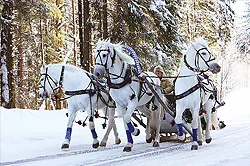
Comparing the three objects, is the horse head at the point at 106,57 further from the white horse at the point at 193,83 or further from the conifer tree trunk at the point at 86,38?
the conifer tree trunk at the point at 86,38

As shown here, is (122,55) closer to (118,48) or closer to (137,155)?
(118,48)

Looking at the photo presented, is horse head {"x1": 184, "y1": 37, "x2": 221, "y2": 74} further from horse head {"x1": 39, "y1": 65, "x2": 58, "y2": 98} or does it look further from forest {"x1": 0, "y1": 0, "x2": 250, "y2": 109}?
forest {"x1": 0, "y1": 0, "x2": 250, "y2": 109}

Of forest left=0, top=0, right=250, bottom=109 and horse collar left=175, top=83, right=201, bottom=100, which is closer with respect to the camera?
horse collar left=175, top=83, right=201, bottom=100

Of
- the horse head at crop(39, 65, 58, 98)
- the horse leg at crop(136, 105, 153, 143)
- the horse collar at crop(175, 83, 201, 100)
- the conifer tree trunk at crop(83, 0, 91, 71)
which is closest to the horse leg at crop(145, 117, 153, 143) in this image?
the horse leg at crop(136, 105, 153, 143)

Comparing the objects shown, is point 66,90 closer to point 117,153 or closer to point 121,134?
point 117,153

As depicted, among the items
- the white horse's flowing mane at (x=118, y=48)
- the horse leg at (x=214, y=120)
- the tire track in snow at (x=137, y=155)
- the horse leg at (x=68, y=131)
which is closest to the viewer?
the tire track in snow at (x=137, y=155)

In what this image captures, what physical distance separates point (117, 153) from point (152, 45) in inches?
456

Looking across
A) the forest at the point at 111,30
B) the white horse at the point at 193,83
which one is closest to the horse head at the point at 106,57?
the white horse at the point at 193,83

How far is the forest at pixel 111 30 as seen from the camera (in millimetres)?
16359

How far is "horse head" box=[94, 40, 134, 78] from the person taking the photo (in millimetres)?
8680

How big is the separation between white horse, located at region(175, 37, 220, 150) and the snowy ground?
2.26ft

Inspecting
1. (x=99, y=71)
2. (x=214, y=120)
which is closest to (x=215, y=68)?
(x=99, y=71)

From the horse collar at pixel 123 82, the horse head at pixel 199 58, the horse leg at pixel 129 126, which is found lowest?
the horse leg at pixel 129 126

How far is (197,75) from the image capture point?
9266mm
